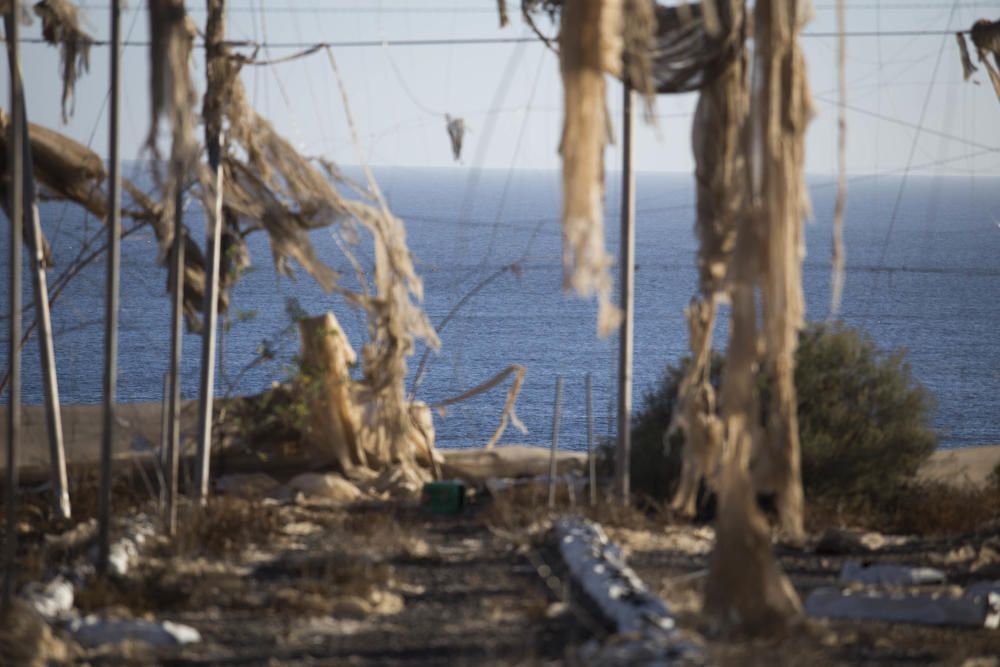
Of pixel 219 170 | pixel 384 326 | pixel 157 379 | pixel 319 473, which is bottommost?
pixel 157 379

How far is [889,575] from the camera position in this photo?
901cm

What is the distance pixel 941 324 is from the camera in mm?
62219

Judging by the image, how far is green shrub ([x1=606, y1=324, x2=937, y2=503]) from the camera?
12625mm

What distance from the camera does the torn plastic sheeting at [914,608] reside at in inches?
313

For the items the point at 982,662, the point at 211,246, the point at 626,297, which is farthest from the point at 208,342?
the point at 982,662

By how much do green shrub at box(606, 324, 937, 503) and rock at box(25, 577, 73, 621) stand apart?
5.81 m

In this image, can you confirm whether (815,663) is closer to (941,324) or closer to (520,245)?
(941,324)

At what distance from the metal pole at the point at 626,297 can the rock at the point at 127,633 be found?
15.6 ft

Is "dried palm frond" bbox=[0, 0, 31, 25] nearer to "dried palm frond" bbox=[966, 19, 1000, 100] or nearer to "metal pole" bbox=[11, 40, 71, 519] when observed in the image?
"metal pole" bbox=[11, 40, 71, 519]

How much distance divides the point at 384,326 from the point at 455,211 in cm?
7681

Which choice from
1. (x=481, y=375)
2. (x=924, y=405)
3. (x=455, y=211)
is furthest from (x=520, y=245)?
(x=924, y=405)

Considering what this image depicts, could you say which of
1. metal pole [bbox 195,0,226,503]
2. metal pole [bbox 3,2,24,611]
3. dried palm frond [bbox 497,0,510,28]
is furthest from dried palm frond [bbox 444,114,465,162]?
metal pole [bbox 3,2,24,611]

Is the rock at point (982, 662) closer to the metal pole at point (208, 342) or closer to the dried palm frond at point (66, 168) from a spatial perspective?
the metal pole at point (208, 342)

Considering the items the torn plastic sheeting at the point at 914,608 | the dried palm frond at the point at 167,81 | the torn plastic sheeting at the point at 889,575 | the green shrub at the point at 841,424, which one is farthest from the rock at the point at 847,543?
the dried palm frond at the point at 167,81
